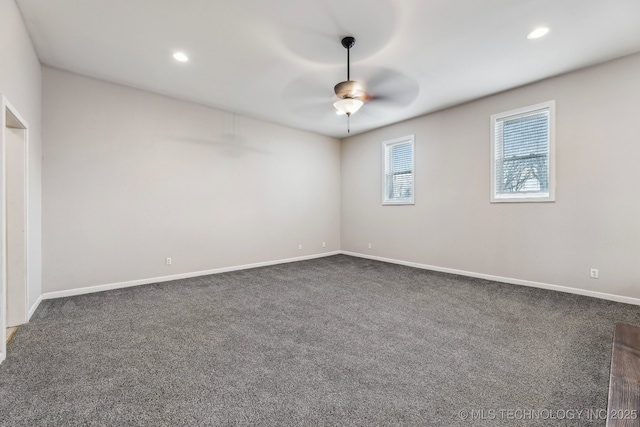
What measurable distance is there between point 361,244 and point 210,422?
5.43m

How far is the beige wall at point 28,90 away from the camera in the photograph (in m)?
2.32

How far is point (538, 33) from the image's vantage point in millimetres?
2885

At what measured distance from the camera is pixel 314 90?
426 centimetres

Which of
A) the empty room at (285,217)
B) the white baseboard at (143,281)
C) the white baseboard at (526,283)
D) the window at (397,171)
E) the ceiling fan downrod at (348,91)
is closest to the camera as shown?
the empty room at (285,217)

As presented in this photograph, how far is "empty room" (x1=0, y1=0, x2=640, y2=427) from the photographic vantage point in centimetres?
180

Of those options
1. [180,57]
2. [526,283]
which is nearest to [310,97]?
[180,57]

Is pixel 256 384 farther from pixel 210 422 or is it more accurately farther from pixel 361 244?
pixel 361 244

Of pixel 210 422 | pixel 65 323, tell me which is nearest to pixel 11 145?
pixel 65 323

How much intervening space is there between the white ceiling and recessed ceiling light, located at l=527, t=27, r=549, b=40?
60 millimetres

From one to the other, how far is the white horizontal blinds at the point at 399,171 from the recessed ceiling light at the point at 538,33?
278 centimetres

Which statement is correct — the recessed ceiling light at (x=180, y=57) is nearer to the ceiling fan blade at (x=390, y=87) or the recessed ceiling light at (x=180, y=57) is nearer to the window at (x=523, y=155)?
the ceiling fan blade at (x=390, y=87)

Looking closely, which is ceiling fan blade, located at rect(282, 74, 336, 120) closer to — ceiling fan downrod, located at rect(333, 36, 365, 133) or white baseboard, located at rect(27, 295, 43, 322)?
ceiling fan downrod, located at rect(333, 36, 365, 133)

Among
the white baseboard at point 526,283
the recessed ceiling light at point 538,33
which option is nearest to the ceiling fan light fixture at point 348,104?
the recessed ceiling light at point 538,33

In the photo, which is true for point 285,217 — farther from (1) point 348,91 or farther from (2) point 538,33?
(2) point 538,33
